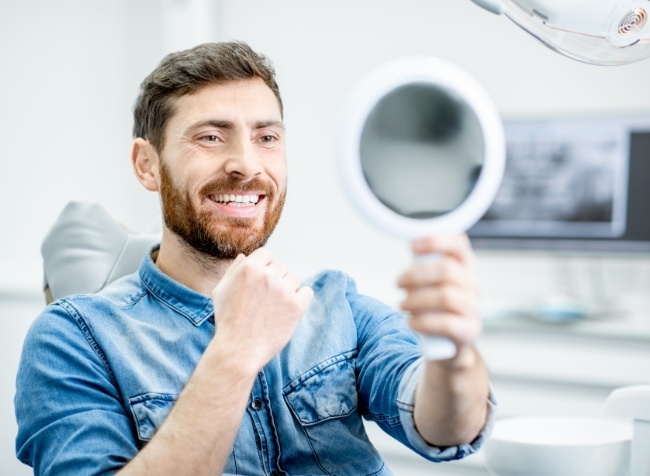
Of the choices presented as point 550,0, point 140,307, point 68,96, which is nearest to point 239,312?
point 140,307

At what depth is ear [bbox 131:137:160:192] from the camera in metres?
1.46

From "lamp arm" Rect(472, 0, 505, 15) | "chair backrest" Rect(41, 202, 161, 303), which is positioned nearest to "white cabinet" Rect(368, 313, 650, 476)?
"chair backrest" Rect(41, 202, 161, 303)

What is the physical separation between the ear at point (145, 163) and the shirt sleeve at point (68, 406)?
13.8 inches

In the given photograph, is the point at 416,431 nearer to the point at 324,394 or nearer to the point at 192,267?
the point at 324,394

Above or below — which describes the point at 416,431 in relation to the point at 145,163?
below

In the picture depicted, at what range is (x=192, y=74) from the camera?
52.6 inches

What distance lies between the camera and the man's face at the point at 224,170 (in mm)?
1296

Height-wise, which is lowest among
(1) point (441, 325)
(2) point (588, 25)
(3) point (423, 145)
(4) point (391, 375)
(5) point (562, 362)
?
(5) point (562, 362)

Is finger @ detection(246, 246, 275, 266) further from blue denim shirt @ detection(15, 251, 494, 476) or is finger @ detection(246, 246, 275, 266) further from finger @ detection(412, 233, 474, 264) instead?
finger @ detection(412, 233, 474, 264)

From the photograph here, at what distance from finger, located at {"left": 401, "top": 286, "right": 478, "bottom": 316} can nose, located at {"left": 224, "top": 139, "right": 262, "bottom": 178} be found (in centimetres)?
68

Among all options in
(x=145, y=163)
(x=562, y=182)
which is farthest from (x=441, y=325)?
(x=562, y=182)

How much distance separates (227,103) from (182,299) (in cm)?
34

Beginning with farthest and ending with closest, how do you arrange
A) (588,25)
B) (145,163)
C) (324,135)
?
(324,135) → (145,163) → (588,25)

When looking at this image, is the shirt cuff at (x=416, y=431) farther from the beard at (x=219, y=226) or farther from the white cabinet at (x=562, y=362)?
the white cabinet at (x=562, y=362)
